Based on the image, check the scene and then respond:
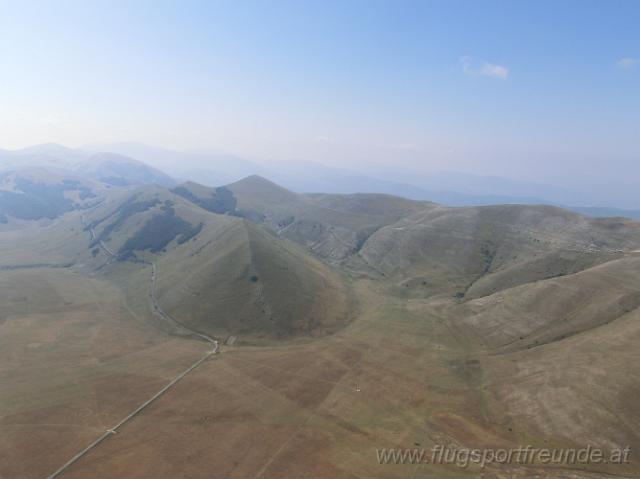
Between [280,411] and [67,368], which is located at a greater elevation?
[280,411]

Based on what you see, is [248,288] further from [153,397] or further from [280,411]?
[280,411]

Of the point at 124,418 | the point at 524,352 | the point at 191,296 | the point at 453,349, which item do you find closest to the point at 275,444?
the point at 124,418

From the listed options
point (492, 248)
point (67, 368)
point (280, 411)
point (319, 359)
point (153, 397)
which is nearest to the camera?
point (280, 411)

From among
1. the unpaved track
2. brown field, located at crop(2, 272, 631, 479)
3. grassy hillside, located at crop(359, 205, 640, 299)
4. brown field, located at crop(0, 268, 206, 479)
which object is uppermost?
grassy hillside, located at crop(359, 205, 640, 299)

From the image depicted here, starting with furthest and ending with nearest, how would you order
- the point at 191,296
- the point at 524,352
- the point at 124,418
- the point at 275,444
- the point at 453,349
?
the point at 191,296 → the point at 453,349 → the point at 524,352 → the point at 124,418 → the point at 275,444

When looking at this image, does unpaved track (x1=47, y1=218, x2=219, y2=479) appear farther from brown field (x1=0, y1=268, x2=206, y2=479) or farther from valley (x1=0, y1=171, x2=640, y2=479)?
brown field (x1=0, y1=268, x2=206, y2=479)

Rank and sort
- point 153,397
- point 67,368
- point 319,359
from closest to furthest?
1. point 153,397
2. point 67,368
3. point 319,359

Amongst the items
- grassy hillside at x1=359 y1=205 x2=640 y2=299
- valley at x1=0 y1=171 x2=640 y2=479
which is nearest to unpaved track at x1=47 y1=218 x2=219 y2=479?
valley at x1=0 y1=171 x2=640 y2=479

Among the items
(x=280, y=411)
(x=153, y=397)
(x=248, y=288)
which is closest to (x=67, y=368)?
(x=153, y=397)

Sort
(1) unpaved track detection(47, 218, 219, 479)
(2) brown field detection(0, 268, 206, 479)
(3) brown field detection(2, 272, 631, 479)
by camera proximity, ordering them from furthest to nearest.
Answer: (2) brown field detection(0, 268, 206, 479) → (1) unpaved track detection(47, 218, 219, 479) → (3) brown field detection(2, 272, 631, 479)

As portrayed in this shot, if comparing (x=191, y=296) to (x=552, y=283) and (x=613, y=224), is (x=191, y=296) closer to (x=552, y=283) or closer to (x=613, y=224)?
(x=552, y=283)

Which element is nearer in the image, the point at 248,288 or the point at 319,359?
the point at 319,359
